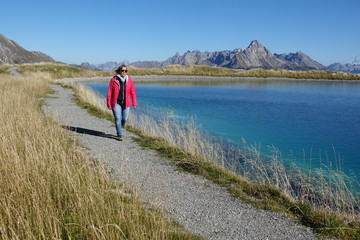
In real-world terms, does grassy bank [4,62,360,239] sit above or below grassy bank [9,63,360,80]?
below

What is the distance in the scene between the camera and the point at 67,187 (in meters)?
4.02

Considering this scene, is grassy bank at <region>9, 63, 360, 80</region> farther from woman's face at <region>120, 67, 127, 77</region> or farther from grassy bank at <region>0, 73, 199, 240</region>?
grassy bank at <region>0, 73, 199, 240</region>

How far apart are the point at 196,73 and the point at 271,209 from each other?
75.4 meters

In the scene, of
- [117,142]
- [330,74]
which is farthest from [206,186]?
[330,74]

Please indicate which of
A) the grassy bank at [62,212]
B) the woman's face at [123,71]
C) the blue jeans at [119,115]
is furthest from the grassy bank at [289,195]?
the woman's face at [123,71]

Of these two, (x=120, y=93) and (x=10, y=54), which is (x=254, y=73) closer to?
(x=120, y=93)

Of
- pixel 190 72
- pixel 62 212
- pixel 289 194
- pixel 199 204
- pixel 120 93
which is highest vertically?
pixel 190 72

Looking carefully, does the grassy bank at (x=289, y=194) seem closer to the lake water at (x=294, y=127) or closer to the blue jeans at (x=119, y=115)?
the blue jeans at (x=119, y=115)

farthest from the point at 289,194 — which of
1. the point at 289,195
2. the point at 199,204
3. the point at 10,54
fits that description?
the point at 10,54

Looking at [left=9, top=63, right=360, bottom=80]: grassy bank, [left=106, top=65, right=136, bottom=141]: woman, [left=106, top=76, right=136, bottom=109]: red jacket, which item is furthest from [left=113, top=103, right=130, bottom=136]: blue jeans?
[left=9, top=63, right=360, bottom=80]: grassy bank

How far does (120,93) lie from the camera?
28.8 feet

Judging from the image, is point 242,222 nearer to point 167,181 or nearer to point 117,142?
point 167,181

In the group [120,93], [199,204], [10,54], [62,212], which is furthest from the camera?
[10,54]

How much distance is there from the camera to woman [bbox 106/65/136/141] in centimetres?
854
